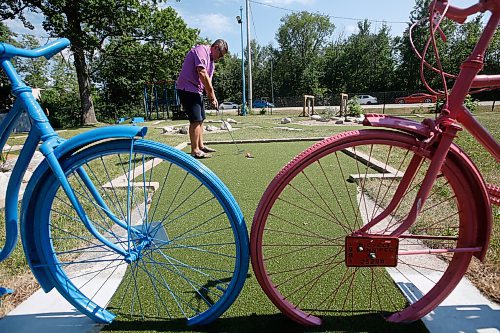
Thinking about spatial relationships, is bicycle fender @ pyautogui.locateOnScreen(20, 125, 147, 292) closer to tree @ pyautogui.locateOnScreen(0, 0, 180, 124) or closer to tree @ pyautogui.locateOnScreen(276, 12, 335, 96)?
tree @ pyautogui.locateOnScreen(0, 0, 180, 124)

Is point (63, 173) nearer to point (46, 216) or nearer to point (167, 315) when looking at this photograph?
point (46, 216)

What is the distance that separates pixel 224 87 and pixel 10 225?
51.5 meters

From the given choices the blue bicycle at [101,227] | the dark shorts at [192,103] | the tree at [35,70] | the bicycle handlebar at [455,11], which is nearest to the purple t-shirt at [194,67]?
the dark shorts at [192,103]

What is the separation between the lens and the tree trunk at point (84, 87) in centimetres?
1757

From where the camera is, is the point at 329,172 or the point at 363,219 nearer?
the point at 363,219

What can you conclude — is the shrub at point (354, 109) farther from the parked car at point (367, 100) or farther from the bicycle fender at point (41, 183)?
the parked car at point (367, 100)

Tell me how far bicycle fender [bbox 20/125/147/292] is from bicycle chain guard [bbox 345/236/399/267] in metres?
1.10

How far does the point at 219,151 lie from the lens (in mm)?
6496

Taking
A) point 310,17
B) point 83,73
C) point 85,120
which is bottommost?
point 85,120

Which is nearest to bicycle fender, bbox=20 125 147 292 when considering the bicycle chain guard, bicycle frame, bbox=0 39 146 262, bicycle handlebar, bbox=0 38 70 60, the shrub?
bicycle frame, bbox=0 39 146 262

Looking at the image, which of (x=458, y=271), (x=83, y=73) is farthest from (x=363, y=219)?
A: (x=83, y=73)

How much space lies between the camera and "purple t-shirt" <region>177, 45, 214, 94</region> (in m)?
4.75

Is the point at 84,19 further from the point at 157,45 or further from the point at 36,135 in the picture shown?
the point at 36,135

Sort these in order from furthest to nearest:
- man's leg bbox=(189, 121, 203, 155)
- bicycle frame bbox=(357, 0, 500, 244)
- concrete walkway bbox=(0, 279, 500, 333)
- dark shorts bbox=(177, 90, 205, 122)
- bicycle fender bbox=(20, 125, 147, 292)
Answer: man's leg bbox=(189, 121, 203, 155), dark shorts bbox=(177, 90, 205, 122), concrete walkway bbox=(0, 279, 500, 333), bicycle fender bbox=(20, 125, 147, 292), bicycle frame bbox=(357, 0, 500, 244)
